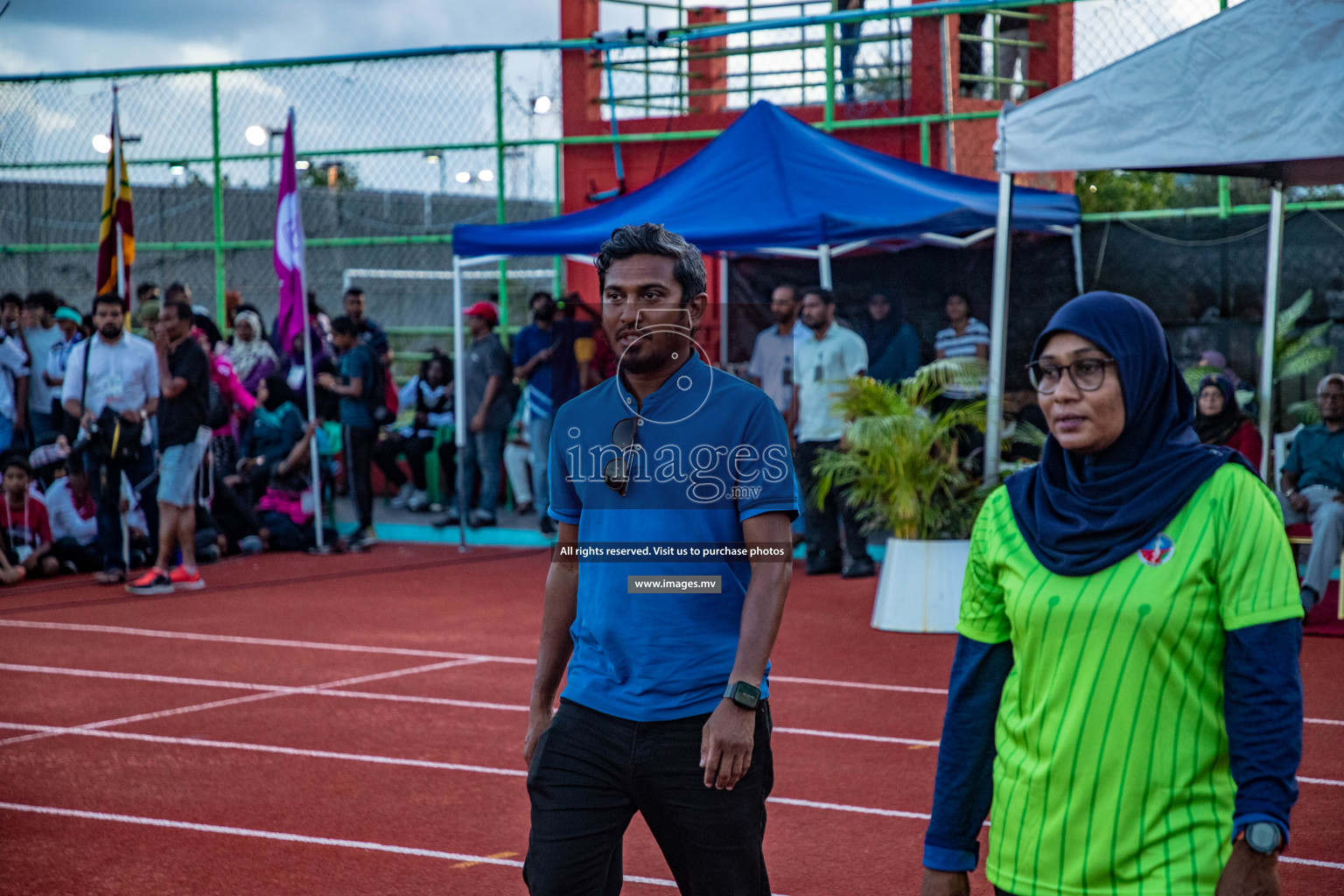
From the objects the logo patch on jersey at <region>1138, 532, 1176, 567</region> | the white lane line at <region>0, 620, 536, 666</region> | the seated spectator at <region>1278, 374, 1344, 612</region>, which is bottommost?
the white lane line at <region>0, 620, 536, 666</region>

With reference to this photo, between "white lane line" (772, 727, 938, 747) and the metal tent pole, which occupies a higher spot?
the metal tent pole

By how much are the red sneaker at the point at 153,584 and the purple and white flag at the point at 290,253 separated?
2.76 metres

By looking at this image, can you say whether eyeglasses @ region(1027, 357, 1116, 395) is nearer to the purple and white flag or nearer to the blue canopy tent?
the blue canopy tent

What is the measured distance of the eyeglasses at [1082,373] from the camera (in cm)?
231

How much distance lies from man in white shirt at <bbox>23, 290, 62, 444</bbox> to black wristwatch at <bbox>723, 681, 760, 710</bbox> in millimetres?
11826

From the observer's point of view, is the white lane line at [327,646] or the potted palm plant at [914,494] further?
the potted palm plant at [914,494]

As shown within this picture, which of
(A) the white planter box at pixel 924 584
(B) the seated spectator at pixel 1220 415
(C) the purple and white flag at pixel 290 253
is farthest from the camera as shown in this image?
(C) the purple and white flag at pixel 290 253

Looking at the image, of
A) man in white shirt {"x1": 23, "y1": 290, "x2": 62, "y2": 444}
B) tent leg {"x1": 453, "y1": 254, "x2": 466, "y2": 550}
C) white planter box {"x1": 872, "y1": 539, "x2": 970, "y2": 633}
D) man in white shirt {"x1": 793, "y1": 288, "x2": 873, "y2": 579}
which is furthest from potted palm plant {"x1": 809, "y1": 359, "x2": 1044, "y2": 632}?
man in white shirt {"x1": 23, "y1": 290, "x2": 62, "y2": 444}

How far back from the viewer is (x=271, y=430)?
13156 millimetres

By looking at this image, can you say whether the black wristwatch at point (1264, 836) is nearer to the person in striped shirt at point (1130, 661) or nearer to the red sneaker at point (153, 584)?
the person in striped shirt at point (1130, 661)

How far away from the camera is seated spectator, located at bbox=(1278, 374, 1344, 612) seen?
862 cm

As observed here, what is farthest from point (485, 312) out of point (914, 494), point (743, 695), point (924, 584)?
point (743, 695)

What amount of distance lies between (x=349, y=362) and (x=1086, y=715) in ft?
37.1

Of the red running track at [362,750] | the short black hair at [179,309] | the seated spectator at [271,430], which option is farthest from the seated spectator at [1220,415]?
the seated spectator at [271,430]
